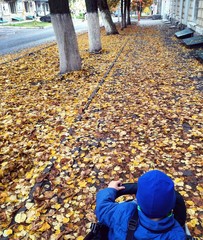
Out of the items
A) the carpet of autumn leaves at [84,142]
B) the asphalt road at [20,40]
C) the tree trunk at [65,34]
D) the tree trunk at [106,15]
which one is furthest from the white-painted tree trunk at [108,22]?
the carpet of autumn leaves at [84,142]

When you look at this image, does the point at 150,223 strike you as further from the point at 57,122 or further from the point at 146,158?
the point at 57,122

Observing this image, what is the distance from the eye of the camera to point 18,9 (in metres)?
56.7

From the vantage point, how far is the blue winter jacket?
1468 millimetres

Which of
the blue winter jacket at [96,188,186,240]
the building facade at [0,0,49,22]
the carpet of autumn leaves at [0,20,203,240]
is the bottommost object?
the carpet of autumn leaves at [0,20,203,240]

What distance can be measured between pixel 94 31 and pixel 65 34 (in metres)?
4.11

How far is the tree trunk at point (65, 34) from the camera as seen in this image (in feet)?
25.4

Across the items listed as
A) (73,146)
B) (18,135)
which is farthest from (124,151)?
(18,135)

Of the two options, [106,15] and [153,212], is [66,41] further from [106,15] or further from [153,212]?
[106,15]

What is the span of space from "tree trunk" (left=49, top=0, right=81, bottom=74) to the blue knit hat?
7360mm

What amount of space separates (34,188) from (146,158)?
5.51 feet

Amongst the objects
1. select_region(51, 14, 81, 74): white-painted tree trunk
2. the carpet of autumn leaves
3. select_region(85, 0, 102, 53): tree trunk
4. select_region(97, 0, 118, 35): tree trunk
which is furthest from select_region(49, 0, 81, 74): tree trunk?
select_region(97, 0, 118, 35): tree trunk

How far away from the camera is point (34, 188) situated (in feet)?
10.7

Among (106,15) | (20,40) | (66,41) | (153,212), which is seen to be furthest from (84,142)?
(20,40)

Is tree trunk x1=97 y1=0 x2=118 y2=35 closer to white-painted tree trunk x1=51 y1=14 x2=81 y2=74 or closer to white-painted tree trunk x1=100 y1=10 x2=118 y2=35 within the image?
white-painted tree trunk x1=100 y1=10 x2=118 y2=35
